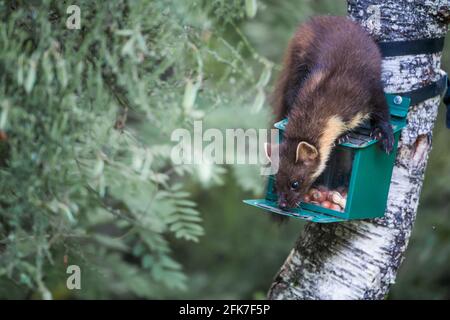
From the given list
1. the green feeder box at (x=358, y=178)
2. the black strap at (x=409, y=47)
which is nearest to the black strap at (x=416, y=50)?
the black strap at (x=409, y=47)

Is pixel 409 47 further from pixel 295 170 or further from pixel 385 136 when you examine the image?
pixel 295 170

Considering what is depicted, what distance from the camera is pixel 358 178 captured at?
3570 millimetres

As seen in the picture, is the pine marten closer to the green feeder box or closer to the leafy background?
the green feeder box

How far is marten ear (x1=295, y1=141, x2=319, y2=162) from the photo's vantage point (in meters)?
3.77

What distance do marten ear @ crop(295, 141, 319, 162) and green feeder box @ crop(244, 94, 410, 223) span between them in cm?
15

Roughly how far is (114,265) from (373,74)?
3.06 m

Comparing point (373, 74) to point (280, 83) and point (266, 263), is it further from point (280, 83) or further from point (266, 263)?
point (266, 263)

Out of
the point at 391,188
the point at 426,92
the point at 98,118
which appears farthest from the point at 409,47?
the point at 98,118

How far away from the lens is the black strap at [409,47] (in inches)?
150

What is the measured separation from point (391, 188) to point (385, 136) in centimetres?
46

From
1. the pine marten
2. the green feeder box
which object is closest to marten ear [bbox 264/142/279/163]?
the pine marten

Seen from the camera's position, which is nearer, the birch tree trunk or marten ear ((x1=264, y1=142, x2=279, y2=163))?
the birch tree trunk

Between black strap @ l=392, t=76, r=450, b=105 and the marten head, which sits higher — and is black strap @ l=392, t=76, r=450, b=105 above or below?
above

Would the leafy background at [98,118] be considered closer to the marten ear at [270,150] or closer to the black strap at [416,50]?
the marten ear at [270,150]
